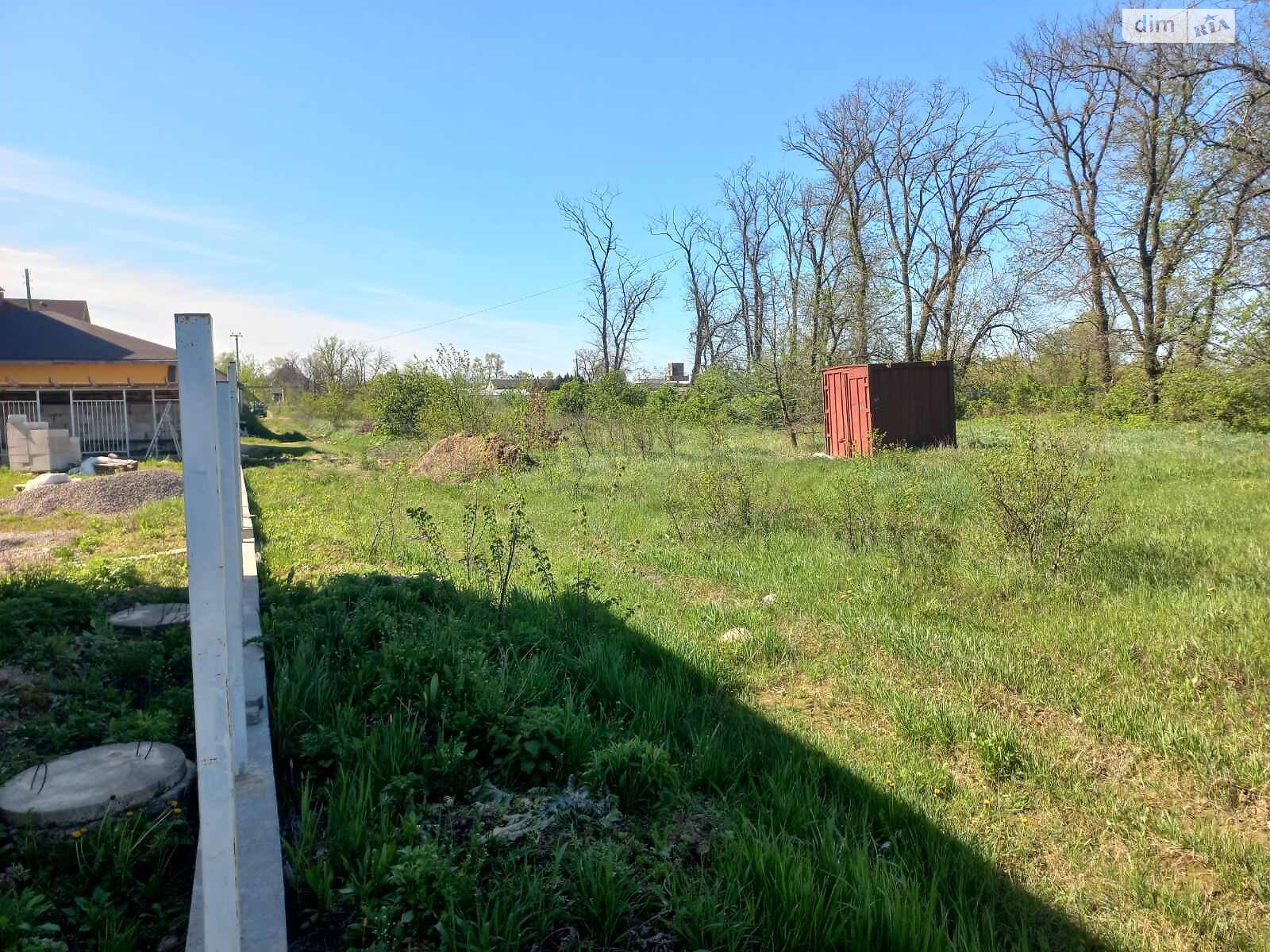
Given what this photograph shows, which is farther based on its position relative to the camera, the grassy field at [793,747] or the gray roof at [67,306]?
the gray roof at [67,306]

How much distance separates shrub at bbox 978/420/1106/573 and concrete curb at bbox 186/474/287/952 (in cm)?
564

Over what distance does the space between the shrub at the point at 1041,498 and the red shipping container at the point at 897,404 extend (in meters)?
9.50

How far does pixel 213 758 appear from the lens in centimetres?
154

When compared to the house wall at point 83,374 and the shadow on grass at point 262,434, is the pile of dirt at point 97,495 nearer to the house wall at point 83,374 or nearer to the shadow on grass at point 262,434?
the house wall at point 83,374

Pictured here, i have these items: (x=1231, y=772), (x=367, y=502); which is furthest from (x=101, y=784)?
(x=367, y=502)

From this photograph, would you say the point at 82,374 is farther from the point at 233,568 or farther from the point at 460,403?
the point at 233,568

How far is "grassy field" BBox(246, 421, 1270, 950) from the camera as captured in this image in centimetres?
236

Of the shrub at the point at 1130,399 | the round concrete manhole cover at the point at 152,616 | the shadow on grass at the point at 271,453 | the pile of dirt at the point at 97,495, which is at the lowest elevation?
the round concrete manhole cover at the point at 152,616

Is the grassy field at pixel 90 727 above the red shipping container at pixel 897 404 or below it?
below

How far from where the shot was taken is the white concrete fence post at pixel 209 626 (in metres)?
1.53

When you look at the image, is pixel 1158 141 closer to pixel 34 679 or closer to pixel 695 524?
pixel 695 524

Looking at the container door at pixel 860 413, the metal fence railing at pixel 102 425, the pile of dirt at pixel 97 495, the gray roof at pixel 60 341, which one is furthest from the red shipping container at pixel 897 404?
the gray roof at pixel 60 341

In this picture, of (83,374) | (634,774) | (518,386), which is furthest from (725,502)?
(83,374)

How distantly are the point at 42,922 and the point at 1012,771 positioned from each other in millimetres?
3634
